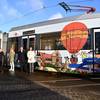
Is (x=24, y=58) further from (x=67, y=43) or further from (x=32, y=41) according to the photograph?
(x=67, y=43)

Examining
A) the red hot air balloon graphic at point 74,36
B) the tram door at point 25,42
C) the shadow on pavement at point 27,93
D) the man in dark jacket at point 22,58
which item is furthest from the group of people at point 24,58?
→ the shadow on pavement at point 27,93

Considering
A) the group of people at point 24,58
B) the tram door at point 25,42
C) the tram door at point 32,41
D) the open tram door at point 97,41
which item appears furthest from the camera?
the tram door at point 25,42

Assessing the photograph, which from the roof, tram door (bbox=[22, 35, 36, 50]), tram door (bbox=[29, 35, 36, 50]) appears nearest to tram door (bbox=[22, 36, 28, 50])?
tram door (bbox=[22, 35, 36, 50])

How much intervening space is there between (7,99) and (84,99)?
2673 mm

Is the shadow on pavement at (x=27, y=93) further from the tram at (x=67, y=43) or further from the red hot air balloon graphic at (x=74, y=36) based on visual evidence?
the red hot air balloon graphic at (x=74, y=36)

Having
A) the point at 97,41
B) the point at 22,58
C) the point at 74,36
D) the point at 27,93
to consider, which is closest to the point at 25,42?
the point at 22,58

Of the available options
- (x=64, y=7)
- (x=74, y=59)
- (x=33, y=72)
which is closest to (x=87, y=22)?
(x=74, y=59)

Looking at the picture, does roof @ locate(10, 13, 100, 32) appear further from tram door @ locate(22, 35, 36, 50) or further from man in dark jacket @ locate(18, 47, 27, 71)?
man in dark jacket @ locate(18, 47, 27, 71)

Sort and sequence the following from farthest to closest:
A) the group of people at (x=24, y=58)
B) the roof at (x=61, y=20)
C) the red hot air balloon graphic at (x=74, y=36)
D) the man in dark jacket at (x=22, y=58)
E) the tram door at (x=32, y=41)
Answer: the man in dark jacket at (x=22, y=58), the tram door at (x=32, y=41), the group of people at (x=24, y=58), the red hot air balloon graphic at (x=74, y=36), the roof at (x=61, y=20)

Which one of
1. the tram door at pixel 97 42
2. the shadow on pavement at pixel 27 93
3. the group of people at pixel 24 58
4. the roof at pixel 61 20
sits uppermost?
the roof at pixel 61 20

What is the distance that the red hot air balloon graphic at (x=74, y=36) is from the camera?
20828 mm

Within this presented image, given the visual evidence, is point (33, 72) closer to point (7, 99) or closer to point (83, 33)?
point (83, 33)

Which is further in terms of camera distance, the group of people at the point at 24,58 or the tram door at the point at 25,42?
the tram door at the point at 25,42

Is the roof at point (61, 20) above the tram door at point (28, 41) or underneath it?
above
